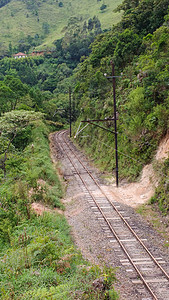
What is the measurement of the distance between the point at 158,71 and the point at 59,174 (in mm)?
13509

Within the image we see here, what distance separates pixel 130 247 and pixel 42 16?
18233 cm

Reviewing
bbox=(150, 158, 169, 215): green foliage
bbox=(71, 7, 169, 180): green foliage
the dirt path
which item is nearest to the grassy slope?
bbox=(71, 7, 169, 180): green foliage

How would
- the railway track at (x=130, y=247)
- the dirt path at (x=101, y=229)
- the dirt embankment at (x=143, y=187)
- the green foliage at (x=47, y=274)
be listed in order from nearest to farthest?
the green foliage at (x=47, y=274) < the railway track at (x=130, y=247) < the dirt path at (x=101, y=229) < the dirt embankment at (x=143, y=187)

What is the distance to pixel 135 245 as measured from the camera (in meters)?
12.4

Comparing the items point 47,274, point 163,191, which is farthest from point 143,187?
point 47,274

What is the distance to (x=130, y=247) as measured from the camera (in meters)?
12.2

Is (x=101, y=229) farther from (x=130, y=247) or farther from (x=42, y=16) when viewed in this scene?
(x=42, y=16)

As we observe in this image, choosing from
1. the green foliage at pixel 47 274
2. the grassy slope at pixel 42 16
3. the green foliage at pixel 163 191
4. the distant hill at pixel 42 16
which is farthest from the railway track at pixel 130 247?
the grassy slope at pixel 42 16

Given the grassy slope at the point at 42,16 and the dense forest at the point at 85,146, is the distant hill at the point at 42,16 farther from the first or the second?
the dense forest at the point at 85,146

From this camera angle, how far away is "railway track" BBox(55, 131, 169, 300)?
9383mm

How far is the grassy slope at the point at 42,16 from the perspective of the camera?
14475 centimetres

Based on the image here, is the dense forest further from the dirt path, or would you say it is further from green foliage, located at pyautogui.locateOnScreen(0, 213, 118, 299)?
the dirt path

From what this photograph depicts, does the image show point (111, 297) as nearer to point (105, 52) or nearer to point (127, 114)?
A: point (127, 114)

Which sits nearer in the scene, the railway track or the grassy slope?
the railway track
